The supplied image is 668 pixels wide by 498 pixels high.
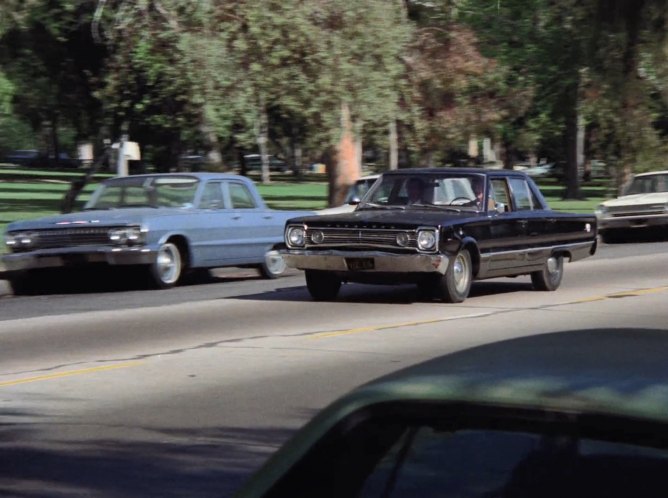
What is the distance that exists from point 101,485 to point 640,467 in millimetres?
4726

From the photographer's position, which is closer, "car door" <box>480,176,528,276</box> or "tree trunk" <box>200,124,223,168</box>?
"car door" <box>480,176,528,276</box>

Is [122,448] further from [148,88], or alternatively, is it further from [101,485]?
[148,88]

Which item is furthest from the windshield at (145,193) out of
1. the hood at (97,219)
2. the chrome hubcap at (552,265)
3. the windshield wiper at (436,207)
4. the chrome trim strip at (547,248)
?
the chrome hubcap at (552,265)

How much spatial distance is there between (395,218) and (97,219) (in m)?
4.33

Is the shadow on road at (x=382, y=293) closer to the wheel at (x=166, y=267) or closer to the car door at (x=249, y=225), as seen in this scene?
the car door at (x=249, y=225)

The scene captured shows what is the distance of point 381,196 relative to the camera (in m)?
16.3

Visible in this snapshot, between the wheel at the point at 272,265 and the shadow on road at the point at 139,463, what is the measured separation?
36.2 ft


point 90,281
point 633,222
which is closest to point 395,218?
point 90,281

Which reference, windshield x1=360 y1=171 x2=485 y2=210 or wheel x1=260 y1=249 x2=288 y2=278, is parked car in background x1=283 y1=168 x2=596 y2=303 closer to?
windshield x1=360 y1=171 x2=485 y2=210

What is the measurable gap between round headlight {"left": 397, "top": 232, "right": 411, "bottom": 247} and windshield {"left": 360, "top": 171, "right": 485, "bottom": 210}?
1.22 m

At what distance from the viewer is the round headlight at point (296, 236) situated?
51.0 feet

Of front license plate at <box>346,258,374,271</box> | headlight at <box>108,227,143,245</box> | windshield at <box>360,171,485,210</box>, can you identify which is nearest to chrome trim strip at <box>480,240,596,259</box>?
windshield at <box>360,171,485,210</box>

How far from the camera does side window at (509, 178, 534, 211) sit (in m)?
16.8

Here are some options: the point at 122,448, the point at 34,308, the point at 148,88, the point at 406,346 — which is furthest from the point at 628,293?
the point at 148,88
